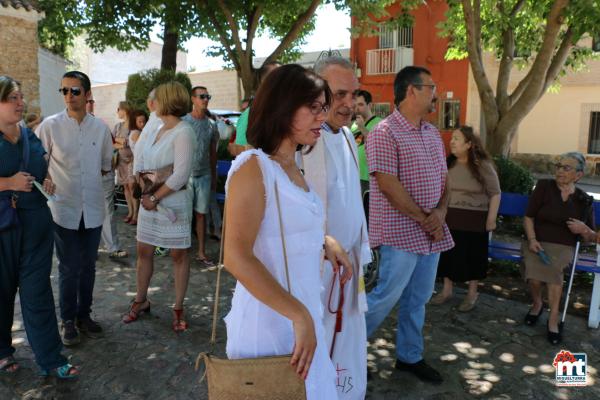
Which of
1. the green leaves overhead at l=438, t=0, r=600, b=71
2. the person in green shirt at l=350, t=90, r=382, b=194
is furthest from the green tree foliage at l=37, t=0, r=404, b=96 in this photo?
the person in green shirt at l=350, t=90, r=382, b=194

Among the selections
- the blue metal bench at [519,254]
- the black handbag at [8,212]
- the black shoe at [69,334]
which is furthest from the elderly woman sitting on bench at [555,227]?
the black handbag at [8,212]

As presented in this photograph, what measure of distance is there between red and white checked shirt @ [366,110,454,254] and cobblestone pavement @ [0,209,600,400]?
1.02m

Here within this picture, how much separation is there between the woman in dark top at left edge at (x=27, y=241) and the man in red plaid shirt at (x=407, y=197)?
85.2 inches

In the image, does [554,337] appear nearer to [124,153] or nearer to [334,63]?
[334,63]

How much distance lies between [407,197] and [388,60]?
20.9 metres

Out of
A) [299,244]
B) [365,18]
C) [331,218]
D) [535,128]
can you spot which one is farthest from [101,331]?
[535,128]

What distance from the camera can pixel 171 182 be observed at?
4.23m

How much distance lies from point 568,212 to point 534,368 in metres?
1.50

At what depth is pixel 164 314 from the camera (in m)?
4.88

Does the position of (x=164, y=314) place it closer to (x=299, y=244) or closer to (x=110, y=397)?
(x=110, y=397)

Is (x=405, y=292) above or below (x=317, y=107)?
Result: below

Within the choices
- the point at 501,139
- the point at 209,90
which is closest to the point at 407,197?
the point at 501,139

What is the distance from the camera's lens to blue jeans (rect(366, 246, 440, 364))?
343cm

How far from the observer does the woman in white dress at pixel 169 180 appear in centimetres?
426
